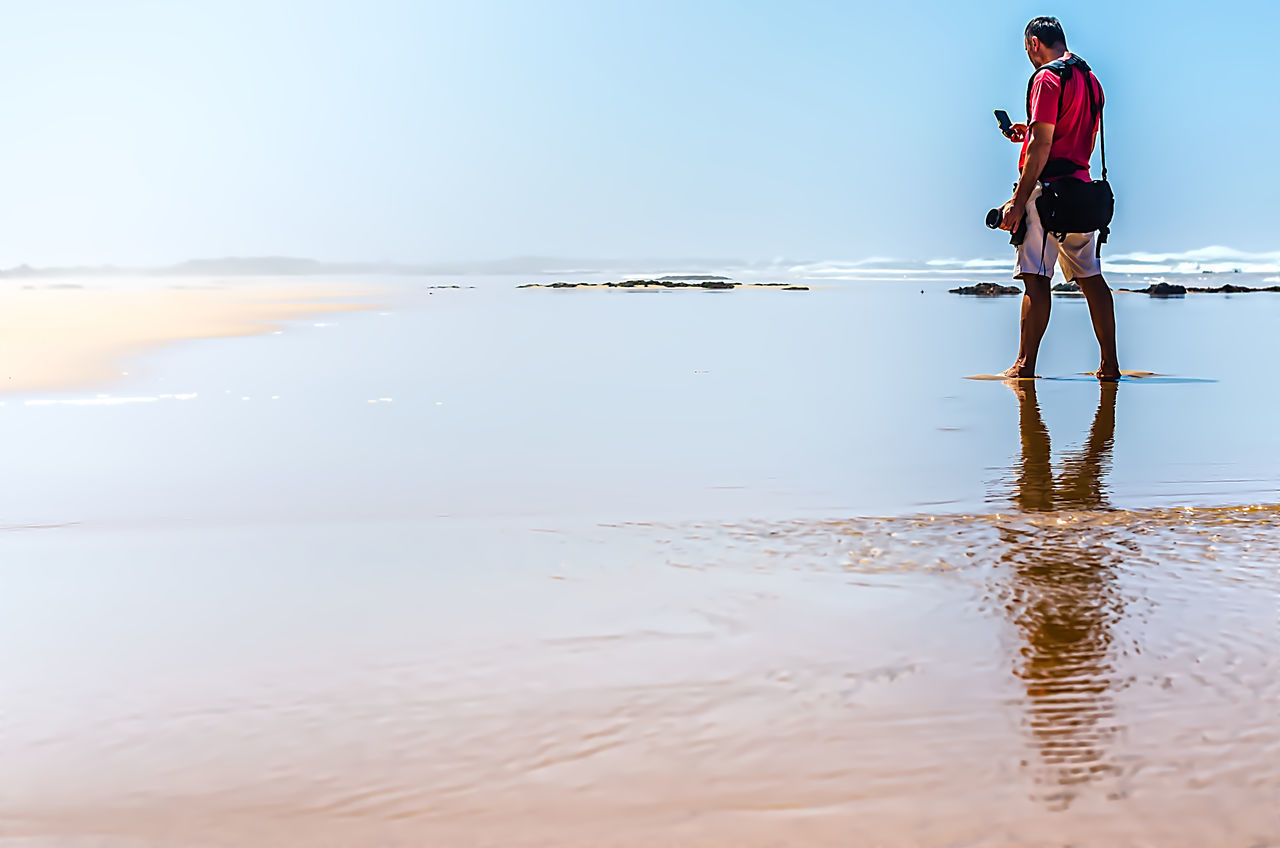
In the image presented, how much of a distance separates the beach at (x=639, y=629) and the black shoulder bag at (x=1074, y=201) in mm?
1802

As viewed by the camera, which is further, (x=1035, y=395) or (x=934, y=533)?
(x=1035, y=395)

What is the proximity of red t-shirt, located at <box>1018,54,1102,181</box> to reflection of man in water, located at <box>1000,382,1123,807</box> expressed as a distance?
3320 millimetres

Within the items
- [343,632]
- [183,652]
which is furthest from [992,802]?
[183,652]

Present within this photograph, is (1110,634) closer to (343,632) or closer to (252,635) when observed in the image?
(343,632)

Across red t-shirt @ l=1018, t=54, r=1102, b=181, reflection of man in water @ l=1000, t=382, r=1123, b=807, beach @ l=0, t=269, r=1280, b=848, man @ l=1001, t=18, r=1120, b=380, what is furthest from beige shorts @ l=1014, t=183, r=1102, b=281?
reflection of man in water @ l=1000, t=382, r=1123, b=807

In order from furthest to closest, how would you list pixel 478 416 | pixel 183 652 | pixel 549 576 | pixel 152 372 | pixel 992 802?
1. pixel 152 372
2. pixel 478 416
3. pixel 549 576
4. pixel 183 652
5. pixel 992 802

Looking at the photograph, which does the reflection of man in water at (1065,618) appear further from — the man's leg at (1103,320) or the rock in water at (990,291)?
the rock in water at (990,291)

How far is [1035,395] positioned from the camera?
6000mm

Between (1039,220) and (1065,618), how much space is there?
499 cm

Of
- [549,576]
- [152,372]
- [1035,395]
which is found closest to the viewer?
[549,576]

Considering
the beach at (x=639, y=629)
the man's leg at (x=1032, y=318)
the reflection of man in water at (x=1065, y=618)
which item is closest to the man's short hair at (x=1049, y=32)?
the man's leg at (x=1032, y=318)

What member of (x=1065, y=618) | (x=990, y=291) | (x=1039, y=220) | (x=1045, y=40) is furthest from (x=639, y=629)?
(x=990, y=291)

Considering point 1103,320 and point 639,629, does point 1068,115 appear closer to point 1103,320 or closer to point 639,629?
point 1103,320

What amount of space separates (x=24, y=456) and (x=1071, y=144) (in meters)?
5.40
